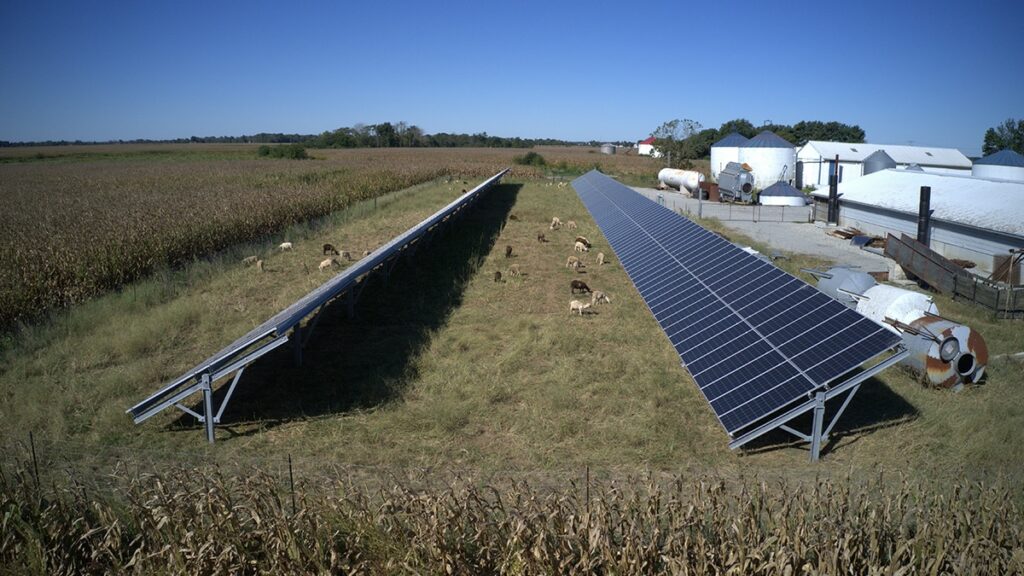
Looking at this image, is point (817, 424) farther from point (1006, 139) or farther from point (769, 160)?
point (1006, 139)

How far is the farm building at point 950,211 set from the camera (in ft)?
67.7

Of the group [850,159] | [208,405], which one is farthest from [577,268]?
[850,159]

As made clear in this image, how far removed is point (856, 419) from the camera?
30.3 feet

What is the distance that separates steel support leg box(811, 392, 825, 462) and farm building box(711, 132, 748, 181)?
1801 inches

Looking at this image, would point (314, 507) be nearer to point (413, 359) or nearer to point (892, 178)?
point (413, 359)

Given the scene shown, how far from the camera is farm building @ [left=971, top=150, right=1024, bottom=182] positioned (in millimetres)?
35191

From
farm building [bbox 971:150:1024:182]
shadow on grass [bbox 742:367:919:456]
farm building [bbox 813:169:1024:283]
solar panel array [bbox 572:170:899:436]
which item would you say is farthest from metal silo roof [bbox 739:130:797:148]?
shadow on grass [bbox 742:367:919:456]

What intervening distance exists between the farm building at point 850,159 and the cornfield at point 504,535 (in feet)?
162

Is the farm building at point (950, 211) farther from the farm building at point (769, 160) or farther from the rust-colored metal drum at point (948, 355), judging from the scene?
the farm building at point (769, 160)

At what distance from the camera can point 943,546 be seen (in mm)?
4762

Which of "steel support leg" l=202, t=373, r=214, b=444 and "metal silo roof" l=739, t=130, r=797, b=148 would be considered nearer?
"steel support leg" l=202, t=373, r=214, b=444

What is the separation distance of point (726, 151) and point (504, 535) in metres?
52.1

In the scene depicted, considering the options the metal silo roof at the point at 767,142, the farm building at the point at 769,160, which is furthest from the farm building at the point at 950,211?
the metal silo roof at the point at 767,142

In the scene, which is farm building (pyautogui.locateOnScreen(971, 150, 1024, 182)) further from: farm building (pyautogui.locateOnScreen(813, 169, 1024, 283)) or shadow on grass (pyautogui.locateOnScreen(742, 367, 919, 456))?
shadow on grass (pyautogui.locateOnScreen(742, 367, 919, 456))
